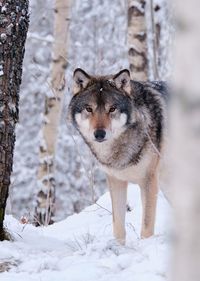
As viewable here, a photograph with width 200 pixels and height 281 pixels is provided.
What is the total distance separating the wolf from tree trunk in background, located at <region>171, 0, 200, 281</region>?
344cm

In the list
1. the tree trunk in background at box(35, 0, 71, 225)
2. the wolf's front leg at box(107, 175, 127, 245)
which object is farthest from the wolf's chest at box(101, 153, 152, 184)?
the tree trunk in background at box(35, 0, 71, 225)

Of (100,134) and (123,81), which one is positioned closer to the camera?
(100,134)

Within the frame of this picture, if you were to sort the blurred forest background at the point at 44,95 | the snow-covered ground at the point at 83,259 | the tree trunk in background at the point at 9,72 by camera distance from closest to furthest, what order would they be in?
1. the snow-covered ground at the point at 83,259
2. the tree trunk in background at the point at 9,72
3. the blurred forest background at the point at 44,95

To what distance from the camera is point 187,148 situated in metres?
1.04

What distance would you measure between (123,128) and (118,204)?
2.07ft

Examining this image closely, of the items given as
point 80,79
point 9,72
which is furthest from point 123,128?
point 9,72

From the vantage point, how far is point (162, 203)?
247 inches

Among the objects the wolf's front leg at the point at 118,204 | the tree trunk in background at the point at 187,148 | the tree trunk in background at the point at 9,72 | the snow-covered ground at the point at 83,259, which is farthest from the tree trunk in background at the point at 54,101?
the tree trunk in background at the point at 187,148

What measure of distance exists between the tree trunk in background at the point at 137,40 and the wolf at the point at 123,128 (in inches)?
155

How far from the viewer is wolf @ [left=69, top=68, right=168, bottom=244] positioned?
15.1 feet

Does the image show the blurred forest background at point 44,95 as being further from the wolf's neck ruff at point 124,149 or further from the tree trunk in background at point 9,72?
the tree trunk in background at point 9,72

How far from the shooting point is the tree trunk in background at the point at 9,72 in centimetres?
428

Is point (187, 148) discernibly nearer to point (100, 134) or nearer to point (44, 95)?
point (100, 134)

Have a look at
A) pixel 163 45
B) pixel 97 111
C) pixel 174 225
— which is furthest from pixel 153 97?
pixel 163 45
